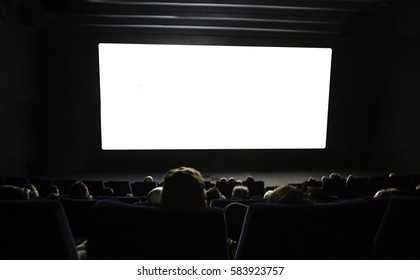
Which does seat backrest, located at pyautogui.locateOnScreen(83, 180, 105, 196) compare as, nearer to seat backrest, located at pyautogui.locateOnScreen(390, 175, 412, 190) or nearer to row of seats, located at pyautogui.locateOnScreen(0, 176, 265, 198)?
row of seats, located at pyautogui.locateOnScreen(0, 176, 265, 198)

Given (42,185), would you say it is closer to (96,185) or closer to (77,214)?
(96,185)

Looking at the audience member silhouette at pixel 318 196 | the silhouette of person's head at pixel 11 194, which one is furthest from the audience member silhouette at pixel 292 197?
the silhouette of person's head at pixel 11 194

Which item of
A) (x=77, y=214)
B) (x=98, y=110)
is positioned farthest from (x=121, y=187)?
(x=98, y=110)

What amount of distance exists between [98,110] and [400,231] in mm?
8655

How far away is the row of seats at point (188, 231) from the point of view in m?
1.55

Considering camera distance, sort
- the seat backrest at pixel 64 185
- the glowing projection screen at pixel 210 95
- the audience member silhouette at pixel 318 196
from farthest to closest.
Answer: the glowing projection screen at pixel 210 95
the seat backrest at pixel 64 185
the audience member silhouette at pixel 318 196

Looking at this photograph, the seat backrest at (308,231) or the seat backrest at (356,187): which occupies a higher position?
the seat backrest at (308,231)

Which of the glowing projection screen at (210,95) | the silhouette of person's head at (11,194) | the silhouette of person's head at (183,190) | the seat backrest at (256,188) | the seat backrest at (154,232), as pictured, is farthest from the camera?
the glowing projection screen at (210,95)

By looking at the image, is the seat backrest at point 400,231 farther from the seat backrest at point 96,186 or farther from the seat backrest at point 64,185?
the seat backrest at point 64,185

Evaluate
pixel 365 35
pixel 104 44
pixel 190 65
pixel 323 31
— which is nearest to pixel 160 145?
pixel 190 65

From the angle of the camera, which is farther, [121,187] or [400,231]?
[121,187]

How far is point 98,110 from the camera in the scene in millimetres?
9602

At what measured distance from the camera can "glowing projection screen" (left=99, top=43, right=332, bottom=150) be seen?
9.47 m
